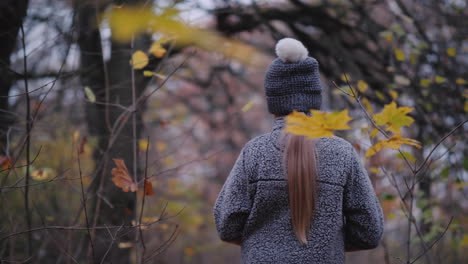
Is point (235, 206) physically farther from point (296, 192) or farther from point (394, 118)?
point (394, 118)

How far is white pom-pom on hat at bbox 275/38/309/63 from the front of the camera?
1.57m

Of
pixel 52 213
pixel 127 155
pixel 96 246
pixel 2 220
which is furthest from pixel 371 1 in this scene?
pixel 52 213

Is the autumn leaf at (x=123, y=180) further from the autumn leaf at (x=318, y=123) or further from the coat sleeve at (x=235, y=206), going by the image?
the autumn leaf at (x=318, y=123)

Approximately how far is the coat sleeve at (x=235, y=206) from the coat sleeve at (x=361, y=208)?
1.26 feet

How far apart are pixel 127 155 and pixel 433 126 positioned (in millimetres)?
2329

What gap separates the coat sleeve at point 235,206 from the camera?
1.61m

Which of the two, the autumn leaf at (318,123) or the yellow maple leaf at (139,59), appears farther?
the yellow maple leaf at (139,59)

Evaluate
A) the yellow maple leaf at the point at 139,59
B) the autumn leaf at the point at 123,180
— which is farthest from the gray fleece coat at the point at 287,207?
the yellow maple leaf at the point at 139,59

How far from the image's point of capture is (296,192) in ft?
4.99

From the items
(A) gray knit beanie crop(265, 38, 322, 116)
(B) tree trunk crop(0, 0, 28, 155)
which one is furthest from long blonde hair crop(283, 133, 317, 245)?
(B) tree trunk crop(0, 0, 28, 155)

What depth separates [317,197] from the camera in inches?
61.2

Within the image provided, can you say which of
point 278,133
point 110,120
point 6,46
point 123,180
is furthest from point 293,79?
point 6,46

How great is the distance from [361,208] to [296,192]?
0.86 ft

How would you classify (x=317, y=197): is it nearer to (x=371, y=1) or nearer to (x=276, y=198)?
(x=276, y=198)
